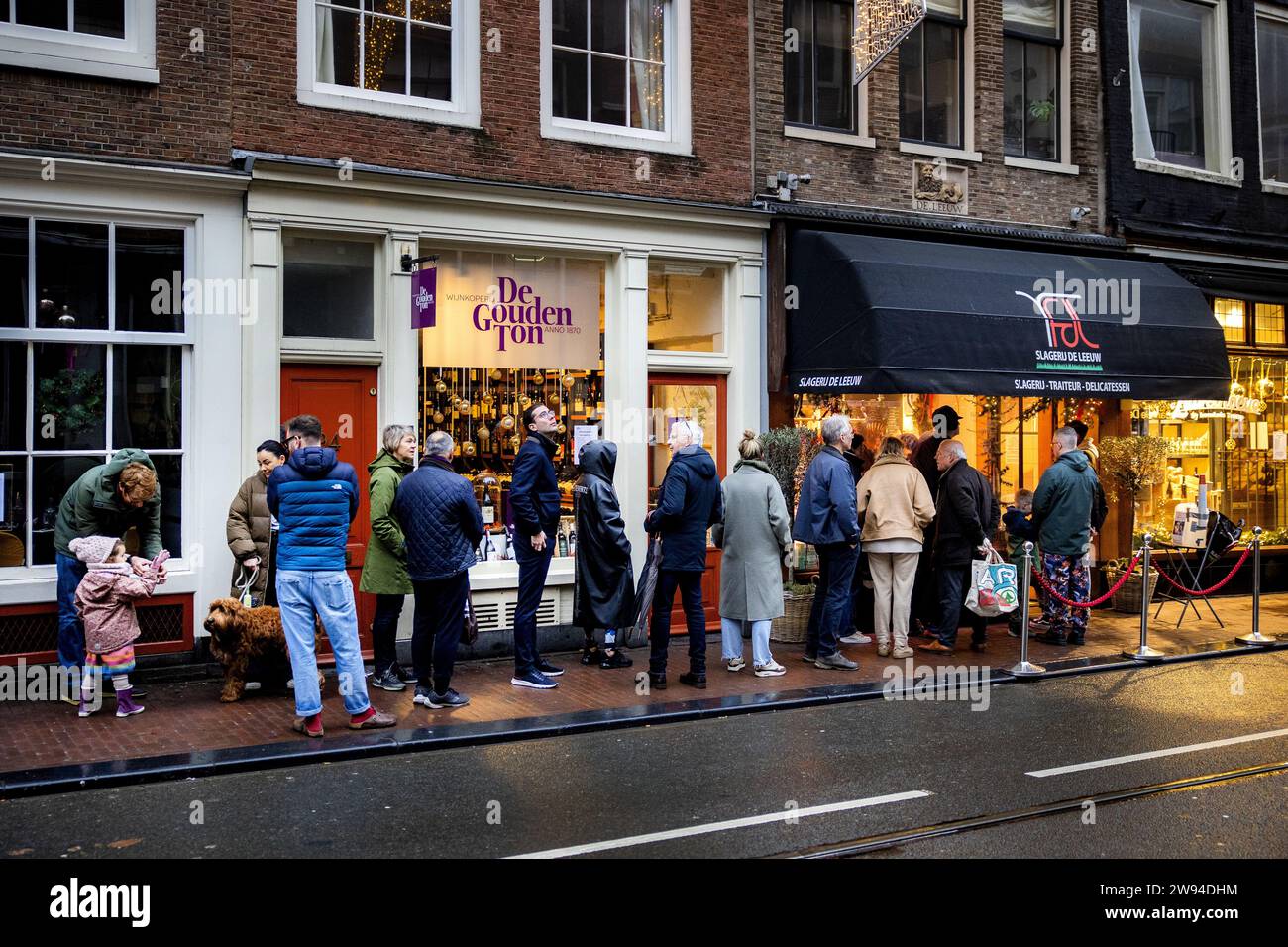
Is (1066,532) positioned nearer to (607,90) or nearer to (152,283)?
(607,90)

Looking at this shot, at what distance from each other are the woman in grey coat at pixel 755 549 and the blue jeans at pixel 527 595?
1.59 m

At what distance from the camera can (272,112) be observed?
10203 millimetres

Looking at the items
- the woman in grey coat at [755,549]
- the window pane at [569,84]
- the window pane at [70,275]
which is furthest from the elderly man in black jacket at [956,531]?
the window pane at [70,275]

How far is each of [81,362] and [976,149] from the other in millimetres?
9992

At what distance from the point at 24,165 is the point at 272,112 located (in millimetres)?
2004

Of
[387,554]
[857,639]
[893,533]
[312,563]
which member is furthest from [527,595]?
[857,639]

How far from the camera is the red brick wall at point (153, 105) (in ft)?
30.7

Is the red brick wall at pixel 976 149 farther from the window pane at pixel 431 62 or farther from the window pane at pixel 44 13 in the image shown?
the window pane at pixel 44 13

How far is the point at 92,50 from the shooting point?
377 inches

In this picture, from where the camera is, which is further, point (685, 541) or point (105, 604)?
point (685, 541)

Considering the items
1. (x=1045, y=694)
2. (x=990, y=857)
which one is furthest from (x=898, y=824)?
(x=1045, y=694)

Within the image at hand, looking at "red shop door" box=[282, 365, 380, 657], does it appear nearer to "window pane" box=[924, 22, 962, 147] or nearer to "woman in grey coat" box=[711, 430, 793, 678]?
"woman in grey coat" box=[711, 430, 793, 678]

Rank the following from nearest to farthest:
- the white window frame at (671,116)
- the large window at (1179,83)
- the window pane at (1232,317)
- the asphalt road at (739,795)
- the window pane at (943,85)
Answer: the asphalt road at (739,795), the white window frame at (671,116), the window pane at (943,85), the large window at (1179,83), the window pane at (1232,317)

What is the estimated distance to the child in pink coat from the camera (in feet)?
27.5
